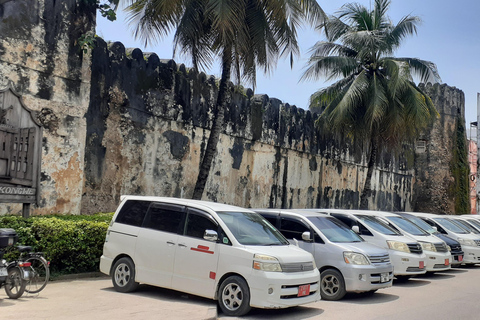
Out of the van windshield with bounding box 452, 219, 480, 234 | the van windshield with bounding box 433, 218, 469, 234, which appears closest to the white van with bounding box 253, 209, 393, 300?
the van windshield with bounding box 433, 218, 469, 234

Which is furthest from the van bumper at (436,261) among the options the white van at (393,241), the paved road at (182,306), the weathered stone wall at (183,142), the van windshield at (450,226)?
the weathered stone wall at (183,142)

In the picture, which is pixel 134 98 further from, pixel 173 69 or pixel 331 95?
pixel 331 95

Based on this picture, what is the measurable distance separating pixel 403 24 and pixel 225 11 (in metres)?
11.1

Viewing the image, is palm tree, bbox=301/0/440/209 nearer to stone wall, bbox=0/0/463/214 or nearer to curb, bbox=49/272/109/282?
stone wall, bbox=0/0/463/214

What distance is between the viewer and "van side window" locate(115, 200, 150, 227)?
971cm

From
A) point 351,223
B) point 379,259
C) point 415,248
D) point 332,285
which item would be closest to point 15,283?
point 332,285

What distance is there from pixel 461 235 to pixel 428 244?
13.2ft

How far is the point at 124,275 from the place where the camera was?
9508 mm

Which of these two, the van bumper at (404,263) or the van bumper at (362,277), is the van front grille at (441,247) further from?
the van bumper at (362,277)

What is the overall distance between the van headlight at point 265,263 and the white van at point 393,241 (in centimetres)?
445

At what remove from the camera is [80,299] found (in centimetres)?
855

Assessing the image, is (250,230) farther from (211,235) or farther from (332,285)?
(332,285)

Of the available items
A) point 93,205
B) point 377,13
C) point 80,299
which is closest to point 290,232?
point 80,299

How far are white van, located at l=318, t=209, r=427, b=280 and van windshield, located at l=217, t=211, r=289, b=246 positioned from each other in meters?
3.44
